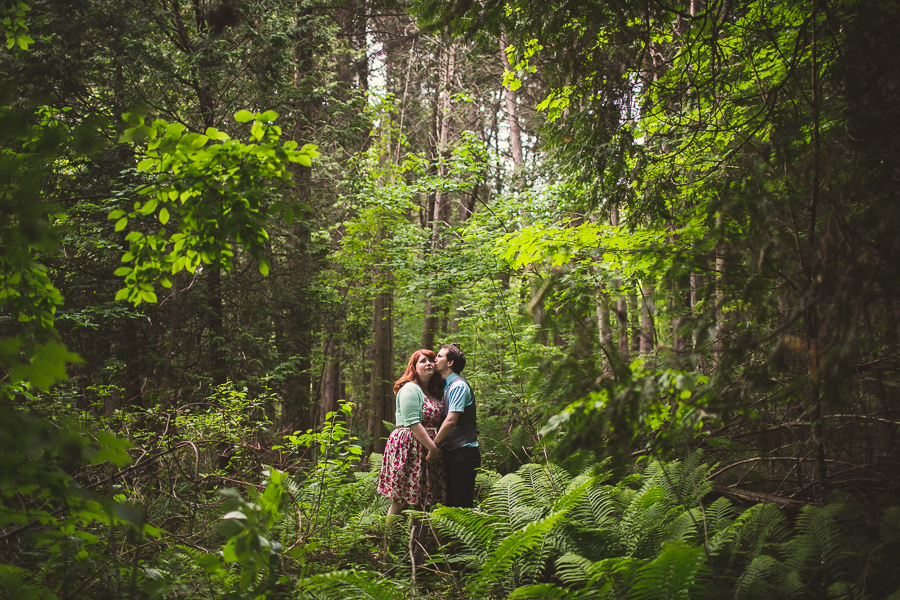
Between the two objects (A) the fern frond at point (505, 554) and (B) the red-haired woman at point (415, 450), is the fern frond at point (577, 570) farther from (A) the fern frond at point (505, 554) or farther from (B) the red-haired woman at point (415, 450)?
(B) the red-haired woman at point (415, 450)

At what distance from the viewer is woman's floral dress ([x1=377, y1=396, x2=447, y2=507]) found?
16.2ft

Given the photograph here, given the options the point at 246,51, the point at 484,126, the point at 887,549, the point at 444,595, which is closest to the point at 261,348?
the point at 246,51

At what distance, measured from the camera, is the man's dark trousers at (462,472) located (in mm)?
4887

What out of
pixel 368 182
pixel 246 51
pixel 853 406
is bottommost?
pixel 853 406

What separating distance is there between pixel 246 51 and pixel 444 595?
9.53m

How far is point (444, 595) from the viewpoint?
3.60m

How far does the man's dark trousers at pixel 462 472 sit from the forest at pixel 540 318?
0.29 metres

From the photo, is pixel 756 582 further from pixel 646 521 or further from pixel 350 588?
pixel 350 588

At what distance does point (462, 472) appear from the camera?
4.93 metres

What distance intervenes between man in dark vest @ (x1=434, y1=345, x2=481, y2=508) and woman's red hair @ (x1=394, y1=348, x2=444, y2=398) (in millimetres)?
296

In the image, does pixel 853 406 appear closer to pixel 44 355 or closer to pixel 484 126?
pixel 44 355

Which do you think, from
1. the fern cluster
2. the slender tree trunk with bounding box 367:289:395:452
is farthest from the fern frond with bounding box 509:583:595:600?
the slender tree trunk with bounding box 367:289:395:452

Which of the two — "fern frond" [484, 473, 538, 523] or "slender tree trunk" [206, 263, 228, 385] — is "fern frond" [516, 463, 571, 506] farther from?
"slender tree trunk" [206, 263, 228, 385]

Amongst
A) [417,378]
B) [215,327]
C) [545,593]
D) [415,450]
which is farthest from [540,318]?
[215,327]
